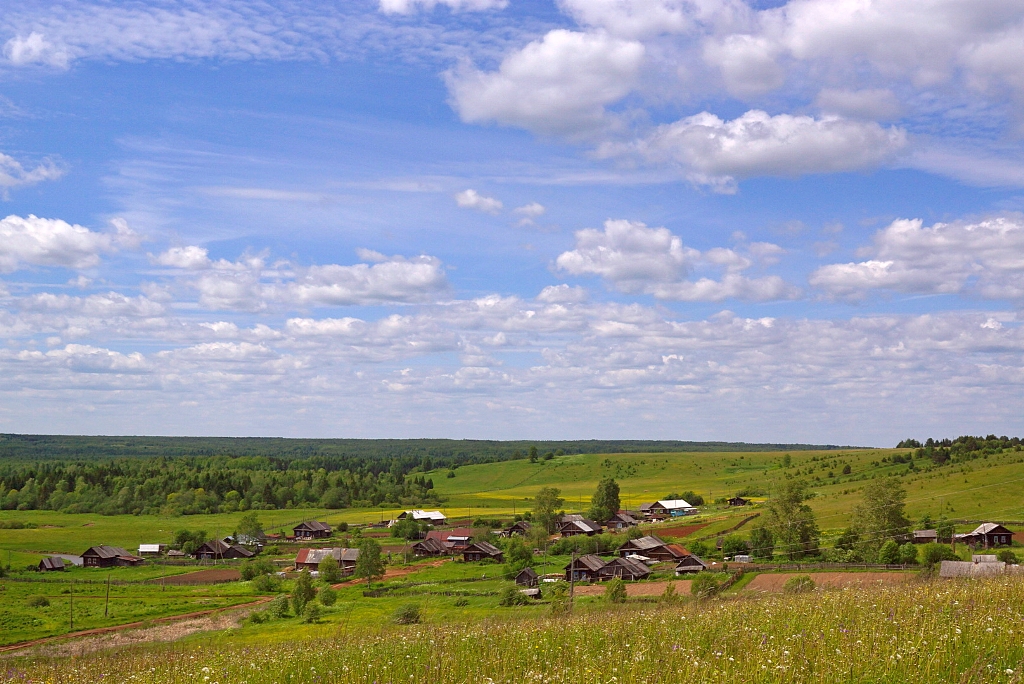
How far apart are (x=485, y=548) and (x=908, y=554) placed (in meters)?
44.0

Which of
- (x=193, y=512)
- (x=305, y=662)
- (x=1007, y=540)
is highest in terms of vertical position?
(x=305, y=662)

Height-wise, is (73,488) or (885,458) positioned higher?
(885,458)

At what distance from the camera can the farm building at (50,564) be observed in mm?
91694

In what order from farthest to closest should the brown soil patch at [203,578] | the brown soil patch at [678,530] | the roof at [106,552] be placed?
the roof at [106,552] < the brown soil patch at [678,530] < the brown soil patch at [203,578]

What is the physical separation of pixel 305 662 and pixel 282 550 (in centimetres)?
10199

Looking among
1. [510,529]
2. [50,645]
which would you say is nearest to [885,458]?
[510,529]

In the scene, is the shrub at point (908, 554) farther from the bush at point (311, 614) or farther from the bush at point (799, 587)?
the bush at point (311, 614)

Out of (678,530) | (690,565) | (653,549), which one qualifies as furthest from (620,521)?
(690,565)

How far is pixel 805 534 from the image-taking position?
76.2m

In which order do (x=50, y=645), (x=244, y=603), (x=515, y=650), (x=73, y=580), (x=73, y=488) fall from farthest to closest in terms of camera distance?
(x=73, y=488)
(x=73, y=580)
(x=244, y=603)
(x=50, y=645)
(x=515, y=650)

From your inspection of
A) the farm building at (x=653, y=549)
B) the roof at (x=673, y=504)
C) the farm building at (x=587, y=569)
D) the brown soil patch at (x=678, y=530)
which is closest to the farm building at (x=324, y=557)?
the farm building at (x=587, y=569)

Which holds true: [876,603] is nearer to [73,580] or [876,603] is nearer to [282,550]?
[73,580]

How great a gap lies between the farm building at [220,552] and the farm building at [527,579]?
157ft

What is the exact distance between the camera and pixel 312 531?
122m
